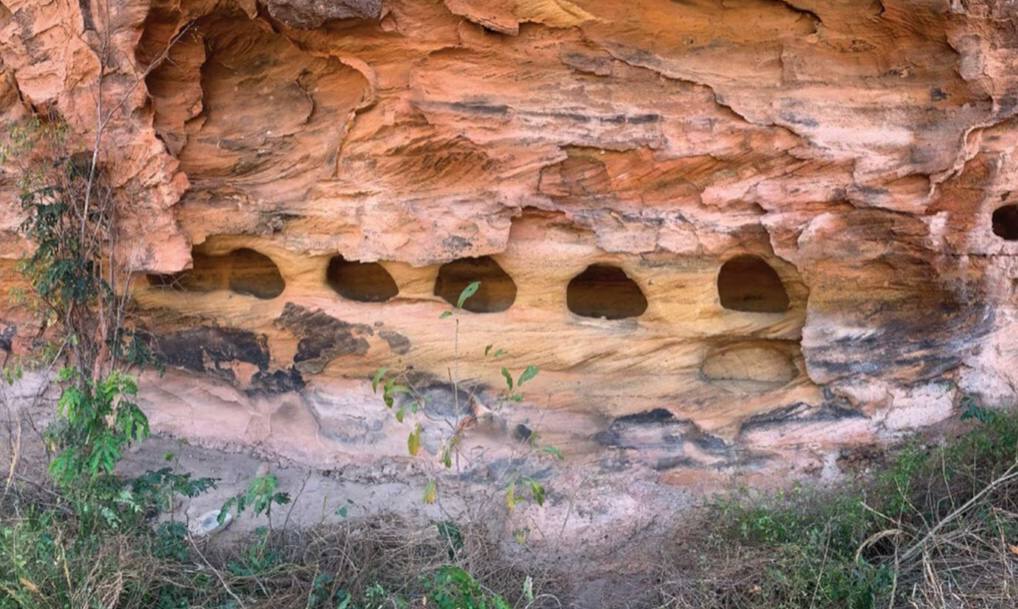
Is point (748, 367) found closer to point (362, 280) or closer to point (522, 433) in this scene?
point (522, 433)

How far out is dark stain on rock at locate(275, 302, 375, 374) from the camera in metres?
5.13

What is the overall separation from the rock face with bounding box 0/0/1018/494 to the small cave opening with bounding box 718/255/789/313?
0.02 m

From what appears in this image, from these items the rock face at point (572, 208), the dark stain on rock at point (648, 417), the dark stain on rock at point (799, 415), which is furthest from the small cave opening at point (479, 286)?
the dark stain on rock at point (799, 415)

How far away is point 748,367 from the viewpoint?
507 centimetres

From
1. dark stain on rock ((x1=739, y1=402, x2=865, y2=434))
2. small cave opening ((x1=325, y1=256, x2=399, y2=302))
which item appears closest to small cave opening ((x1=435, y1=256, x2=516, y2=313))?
small cave opening ((x1=325, y1=256, x2=399, y2=302))

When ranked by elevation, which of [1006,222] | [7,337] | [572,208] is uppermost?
[1006,222]

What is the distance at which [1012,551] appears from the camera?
3635 mm

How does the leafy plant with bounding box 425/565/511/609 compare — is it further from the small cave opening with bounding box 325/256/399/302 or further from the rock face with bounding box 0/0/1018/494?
the small cave opening with bounding box 325/256/399/302

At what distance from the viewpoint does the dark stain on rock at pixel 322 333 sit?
5.13 m

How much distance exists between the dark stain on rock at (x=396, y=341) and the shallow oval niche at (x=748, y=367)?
1543mm

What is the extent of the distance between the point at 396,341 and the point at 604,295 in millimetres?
1162

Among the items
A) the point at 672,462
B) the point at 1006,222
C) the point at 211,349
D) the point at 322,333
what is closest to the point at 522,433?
the point at 672,462

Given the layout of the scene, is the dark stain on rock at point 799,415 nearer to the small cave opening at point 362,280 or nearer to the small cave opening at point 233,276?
the small cave opening at point 362,280

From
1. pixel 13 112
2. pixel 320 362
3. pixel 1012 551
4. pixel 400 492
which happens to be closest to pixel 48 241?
pixel 13 112
